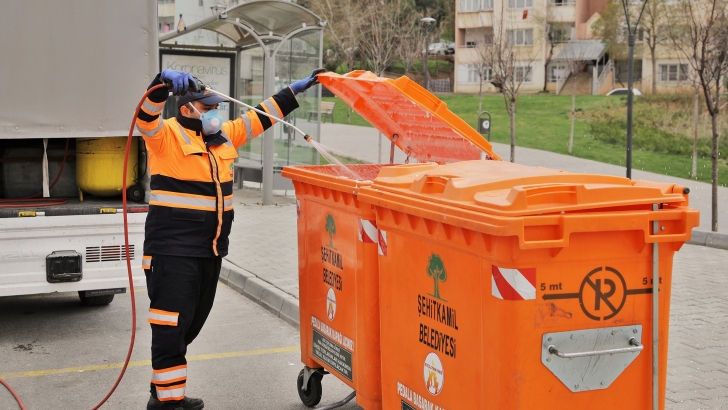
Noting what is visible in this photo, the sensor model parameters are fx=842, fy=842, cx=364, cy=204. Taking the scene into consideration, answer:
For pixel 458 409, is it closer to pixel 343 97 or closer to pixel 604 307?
pixel 604 307

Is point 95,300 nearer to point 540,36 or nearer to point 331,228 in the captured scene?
point 331,228

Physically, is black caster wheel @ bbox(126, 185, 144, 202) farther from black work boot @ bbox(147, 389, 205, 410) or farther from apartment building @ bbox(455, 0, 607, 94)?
apartment building @ bbox(455, 0, 607, 94)

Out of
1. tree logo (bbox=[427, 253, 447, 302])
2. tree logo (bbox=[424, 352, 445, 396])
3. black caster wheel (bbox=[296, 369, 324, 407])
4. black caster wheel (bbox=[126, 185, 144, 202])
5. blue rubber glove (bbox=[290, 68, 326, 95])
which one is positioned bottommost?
black caster wheel (bbox=[296, 369, 324, 407])

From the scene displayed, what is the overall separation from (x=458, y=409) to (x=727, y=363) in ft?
9.37

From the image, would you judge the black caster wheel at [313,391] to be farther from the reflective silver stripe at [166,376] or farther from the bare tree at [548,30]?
the bare tree at [548,30]

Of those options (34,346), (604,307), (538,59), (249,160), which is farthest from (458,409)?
(538,59)

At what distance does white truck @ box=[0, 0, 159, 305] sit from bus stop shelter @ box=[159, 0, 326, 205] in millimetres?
6320

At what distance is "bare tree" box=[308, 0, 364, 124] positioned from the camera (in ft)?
114

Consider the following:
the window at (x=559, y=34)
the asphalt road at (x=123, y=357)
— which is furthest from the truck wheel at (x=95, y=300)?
the window at (x=559, y=34)

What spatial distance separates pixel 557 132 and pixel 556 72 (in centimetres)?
2298

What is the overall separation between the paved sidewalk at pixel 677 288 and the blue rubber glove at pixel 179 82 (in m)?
3.11

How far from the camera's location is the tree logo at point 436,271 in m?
3.47

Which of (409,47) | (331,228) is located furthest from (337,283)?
(409,47)

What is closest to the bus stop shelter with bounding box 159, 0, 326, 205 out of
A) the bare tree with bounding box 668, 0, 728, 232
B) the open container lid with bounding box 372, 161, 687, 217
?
the bare tree with bounding box 668, 0, 728, 232
